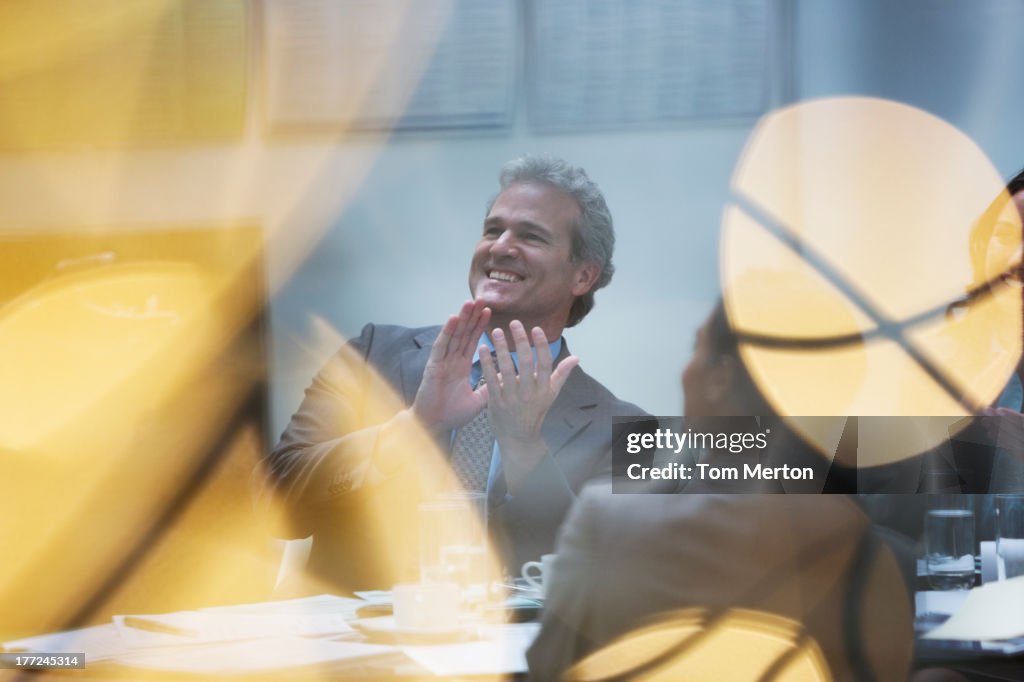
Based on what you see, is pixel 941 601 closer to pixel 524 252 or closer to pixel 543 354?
pixel 543 354

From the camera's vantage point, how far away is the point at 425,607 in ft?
6.18

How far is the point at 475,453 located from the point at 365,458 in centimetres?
22

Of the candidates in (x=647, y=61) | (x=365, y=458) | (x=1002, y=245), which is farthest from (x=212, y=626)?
(x=1002, y=245)

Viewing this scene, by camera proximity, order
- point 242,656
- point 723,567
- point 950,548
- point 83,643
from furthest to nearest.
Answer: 1. point 83,643
2. point 242,656
3. point 950,548
4. point 723,567

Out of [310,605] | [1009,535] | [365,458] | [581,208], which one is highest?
[581,208]

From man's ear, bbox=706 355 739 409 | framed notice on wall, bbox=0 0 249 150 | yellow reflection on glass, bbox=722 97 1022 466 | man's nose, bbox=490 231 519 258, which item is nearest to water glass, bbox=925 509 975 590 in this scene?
yellow reflection on glass, bbox=722 97 1022 466

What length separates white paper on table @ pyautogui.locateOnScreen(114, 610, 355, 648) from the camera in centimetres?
204

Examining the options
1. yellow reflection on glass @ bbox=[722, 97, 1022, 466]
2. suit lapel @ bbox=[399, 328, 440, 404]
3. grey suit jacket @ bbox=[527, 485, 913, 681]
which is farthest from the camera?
suit lapel @ bbox=[399, 328, 440, 404]

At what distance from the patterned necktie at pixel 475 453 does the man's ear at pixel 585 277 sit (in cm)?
25

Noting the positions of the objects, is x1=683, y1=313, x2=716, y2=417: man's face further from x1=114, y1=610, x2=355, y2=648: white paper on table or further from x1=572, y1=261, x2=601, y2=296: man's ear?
x1=114, y1=610, x2=355, y2=648: white paper on table

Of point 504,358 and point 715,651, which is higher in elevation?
point 504,358

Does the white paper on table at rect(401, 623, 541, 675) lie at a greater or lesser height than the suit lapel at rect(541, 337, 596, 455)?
lesser

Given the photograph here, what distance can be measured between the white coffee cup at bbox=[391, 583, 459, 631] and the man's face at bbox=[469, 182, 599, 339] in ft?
1.69

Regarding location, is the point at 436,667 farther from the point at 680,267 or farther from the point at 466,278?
the point at 680,267
